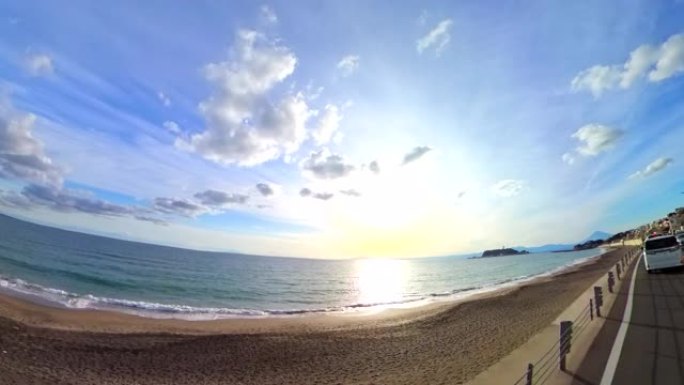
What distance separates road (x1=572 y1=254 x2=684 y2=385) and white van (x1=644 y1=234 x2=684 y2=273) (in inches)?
383

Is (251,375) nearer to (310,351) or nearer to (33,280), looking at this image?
(310,351)

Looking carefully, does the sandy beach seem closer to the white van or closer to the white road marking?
the white road marking

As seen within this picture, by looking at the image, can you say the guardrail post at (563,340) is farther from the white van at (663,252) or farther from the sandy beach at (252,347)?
the white van at (663,252)

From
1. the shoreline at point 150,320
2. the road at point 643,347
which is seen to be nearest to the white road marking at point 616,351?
the road at point 643,347

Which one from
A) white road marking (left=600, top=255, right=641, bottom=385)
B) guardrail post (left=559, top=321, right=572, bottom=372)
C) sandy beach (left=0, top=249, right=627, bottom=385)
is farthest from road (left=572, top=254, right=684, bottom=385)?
sandy beach (left=0, top=249, right=627, bottom=385)

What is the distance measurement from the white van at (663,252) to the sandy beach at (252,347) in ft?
20.4

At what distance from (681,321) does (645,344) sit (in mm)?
3154

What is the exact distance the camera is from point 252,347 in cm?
1530

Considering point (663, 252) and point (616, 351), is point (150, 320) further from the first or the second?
point (663, 252)

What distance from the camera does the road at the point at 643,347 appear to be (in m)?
6.28

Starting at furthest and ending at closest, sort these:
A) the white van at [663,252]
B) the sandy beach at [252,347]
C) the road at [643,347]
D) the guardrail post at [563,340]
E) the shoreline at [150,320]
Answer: the white van at [663,252], the shoreline at [150,320], the sandy beach at [252,347], the guardrail post at [563,340], the road at [643,347]

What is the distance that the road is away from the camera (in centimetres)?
628

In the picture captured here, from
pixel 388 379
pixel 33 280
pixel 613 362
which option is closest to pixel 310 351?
pixel 388 379

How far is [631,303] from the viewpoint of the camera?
13.1 meters
